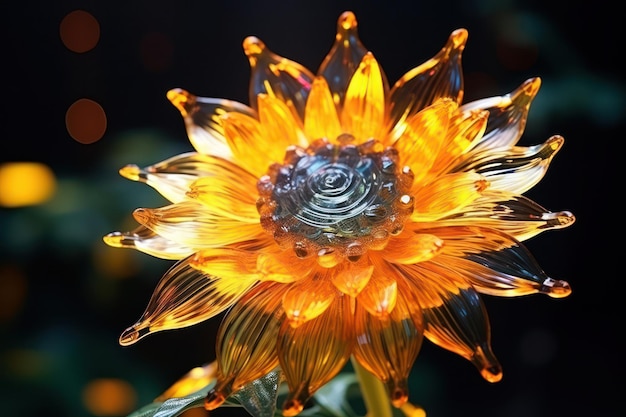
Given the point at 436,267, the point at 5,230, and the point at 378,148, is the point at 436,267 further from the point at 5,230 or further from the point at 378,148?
the point at 5,230

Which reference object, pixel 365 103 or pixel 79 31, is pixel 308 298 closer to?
pixel 365 103

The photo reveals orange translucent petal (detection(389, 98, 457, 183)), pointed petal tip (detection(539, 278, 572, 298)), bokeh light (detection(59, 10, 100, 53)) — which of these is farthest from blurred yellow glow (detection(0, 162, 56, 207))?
pointed petal tip (detection(539, 278, 572, 298))

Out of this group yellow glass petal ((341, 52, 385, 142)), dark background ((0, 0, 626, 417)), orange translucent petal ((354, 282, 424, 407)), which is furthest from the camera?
dark background ((0, 0, 626, 417))

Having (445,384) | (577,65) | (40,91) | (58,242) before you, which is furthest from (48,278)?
(577,65)

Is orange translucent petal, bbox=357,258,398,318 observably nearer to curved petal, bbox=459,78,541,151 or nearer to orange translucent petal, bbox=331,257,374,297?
orange translucent petal, bbox=331,257,374,297

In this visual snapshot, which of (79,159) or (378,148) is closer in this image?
(378,148)

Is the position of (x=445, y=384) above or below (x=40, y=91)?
below
